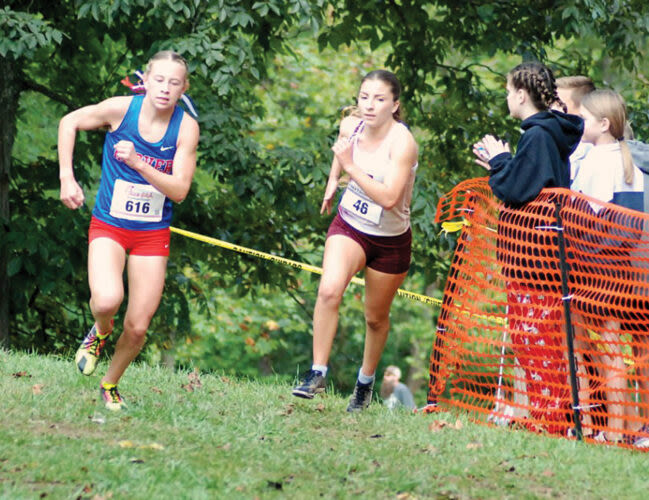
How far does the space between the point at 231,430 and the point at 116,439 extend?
69cm

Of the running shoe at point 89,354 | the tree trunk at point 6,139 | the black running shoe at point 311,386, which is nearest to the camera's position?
the black running shoe at point 311,386

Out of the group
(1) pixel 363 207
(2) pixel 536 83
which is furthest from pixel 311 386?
(2) pixel 536 83

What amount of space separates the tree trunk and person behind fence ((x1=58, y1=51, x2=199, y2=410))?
5093 millimetres

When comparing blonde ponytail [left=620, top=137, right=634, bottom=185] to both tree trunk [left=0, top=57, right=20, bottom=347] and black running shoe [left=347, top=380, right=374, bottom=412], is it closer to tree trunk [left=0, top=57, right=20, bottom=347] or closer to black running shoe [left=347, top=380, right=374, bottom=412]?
black running shoe [left=347, top=380, right=374, bottom=412]

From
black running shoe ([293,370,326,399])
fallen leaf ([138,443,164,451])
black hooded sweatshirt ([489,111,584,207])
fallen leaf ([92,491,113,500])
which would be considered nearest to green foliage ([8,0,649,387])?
black hooded sweatshirt ([489,111,584,207])

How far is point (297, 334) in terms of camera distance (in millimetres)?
27391

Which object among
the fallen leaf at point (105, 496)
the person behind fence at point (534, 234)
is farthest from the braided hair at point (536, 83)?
the fallen leaf at point (105, 496)

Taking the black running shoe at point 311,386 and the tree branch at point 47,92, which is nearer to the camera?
the black running shoe at point 311,386

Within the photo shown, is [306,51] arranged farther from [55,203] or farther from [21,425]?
[21,425]

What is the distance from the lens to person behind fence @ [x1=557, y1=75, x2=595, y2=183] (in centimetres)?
678

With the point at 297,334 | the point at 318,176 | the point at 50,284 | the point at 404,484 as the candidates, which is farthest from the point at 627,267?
the point at 297,334

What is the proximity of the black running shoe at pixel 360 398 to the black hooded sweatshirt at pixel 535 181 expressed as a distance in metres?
1.22

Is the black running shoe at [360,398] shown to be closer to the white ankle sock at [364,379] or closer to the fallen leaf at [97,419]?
the white ankle sock at [364,379]

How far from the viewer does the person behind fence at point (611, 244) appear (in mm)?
5828
